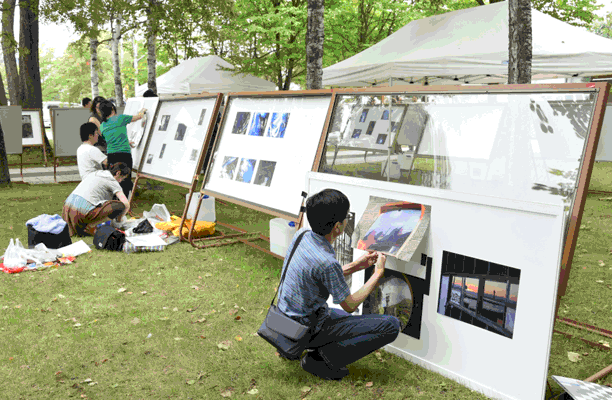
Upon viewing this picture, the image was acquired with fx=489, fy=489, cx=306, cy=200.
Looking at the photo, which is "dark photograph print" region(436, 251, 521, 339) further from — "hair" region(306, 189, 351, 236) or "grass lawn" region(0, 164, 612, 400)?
"hair" region(306, 189, 351, 236)

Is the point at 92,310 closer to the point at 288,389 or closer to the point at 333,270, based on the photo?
the point at 288,389

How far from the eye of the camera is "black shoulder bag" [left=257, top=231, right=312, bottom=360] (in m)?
2.97

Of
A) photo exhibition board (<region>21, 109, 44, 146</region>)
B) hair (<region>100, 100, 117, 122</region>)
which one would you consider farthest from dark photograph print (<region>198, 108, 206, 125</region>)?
photo exhibition board (<region>21, 109, 44, 146</region>)

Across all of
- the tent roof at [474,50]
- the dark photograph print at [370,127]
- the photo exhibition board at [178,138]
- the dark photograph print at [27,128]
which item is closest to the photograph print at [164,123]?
the photo exhibition board at [178,138]

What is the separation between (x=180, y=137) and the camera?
7.27 meters

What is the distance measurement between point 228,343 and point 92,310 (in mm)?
1457

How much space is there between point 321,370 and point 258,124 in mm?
3203

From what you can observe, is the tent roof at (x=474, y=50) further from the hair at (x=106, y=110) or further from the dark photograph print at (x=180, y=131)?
the hair at (x=106, y=110)

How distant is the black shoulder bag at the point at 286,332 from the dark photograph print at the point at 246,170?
2.60 meters

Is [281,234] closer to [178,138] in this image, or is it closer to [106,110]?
[178,138]

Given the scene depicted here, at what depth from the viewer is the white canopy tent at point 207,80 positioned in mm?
18969

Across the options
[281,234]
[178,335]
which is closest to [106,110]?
[281,234]

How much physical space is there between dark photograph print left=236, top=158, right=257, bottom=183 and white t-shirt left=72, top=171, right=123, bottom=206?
1.99 metres

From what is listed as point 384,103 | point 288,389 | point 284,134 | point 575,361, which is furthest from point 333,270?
point 284,134
